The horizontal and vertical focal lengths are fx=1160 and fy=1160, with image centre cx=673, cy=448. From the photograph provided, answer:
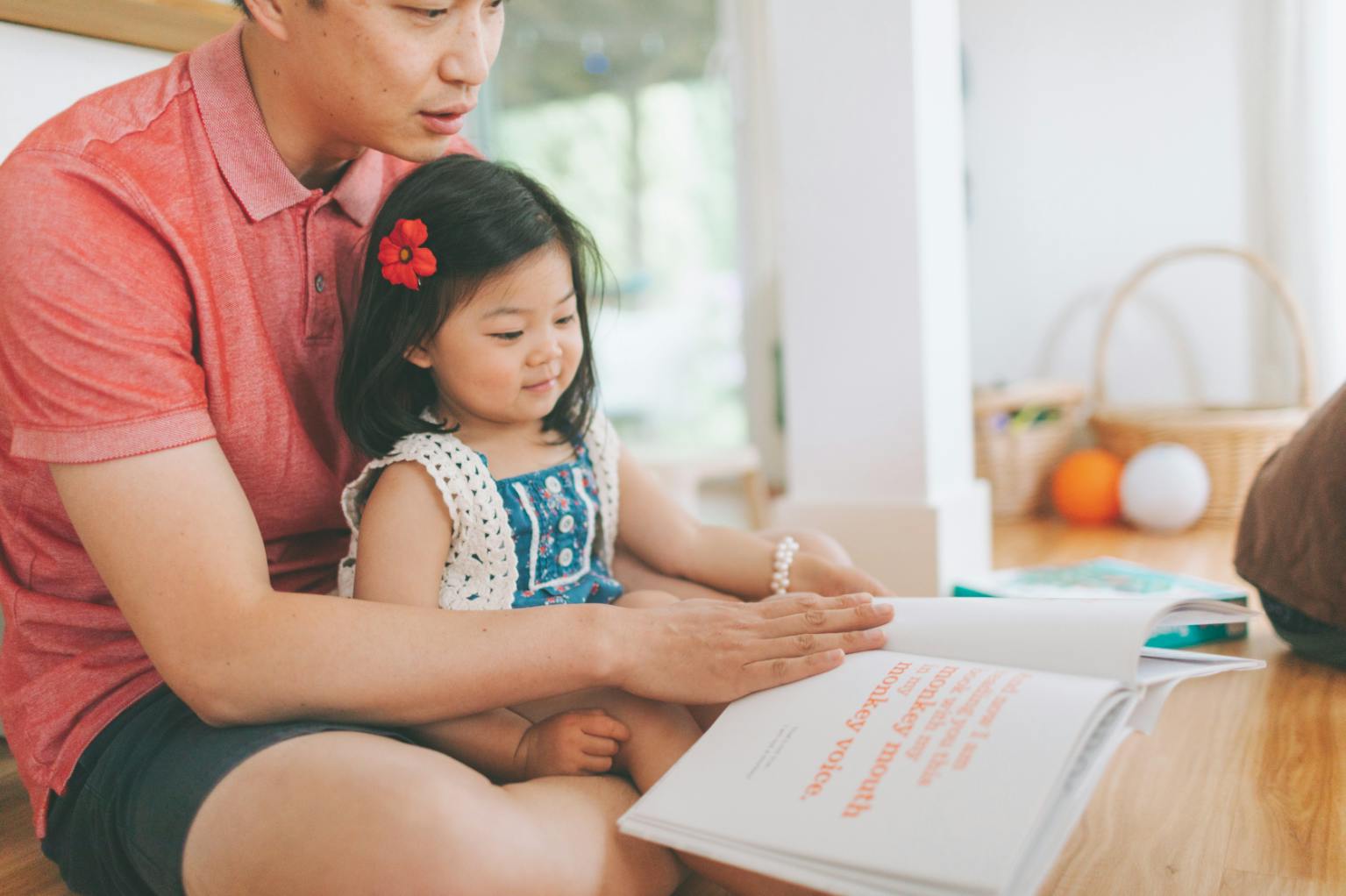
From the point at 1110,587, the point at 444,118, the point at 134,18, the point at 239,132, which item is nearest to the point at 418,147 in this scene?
the point at 444,118

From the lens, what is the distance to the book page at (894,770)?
70cm

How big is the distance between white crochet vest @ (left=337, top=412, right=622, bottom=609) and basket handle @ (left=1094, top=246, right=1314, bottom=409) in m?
2.32

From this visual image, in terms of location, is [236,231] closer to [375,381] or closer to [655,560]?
[375,381]

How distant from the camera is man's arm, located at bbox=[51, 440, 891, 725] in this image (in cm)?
85

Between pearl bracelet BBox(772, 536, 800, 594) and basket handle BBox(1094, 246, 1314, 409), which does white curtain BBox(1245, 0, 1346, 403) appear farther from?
pearl bracelet BBox(772, 536, 800, 594)

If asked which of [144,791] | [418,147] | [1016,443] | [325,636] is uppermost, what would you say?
[418,147]

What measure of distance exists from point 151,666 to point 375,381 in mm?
316

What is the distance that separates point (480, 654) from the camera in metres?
0.89

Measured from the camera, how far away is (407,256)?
1056 millimetres

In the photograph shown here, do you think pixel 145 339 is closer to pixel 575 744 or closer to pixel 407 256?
pixel 407 256

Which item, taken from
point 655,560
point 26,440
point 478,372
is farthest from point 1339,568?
point 26,440

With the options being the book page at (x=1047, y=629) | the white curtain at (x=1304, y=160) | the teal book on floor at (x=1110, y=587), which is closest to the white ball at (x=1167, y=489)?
the white curtain at (x=1304, y=160)

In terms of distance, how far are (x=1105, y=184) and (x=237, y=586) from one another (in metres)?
2.92

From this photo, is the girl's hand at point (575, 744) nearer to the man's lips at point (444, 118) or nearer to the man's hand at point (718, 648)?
the man's hand at point (718, 648)
